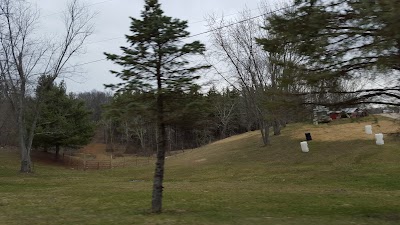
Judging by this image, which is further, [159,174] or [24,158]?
[24,158]

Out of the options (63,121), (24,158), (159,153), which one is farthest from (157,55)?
(63,121)

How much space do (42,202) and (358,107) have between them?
33.2 ft

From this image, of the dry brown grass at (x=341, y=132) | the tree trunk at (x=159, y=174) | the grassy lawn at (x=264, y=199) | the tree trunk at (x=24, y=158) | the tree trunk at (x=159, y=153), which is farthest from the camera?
the dry brown grass at (x=341, y=132)

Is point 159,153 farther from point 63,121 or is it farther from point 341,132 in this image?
point 63,121

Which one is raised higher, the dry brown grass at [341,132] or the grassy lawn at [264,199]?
the dry brown grass at [341,132]

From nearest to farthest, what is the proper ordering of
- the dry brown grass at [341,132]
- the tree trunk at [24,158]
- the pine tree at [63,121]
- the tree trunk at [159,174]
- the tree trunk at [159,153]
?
the tree trunk at [159,153] < the tree trunk at [159,174] < the tree trunk at [24,158] < the dry brown grass at [341,132] < the pine tree at [63,121]

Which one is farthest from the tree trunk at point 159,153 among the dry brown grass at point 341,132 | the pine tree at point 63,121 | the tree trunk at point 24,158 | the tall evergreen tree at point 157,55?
the pine tree at point 63,121

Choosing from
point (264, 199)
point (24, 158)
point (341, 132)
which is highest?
point (341, 132)

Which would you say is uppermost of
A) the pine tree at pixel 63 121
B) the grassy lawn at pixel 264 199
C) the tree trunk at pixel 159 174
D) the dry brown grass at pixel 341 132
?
the pine tree at pixel 63 121

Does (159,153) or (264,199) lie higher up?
(159,153)

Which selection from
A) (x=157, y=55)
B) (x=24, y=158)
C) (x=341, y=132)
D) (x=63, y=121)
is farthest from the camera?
(x=63, y=121)

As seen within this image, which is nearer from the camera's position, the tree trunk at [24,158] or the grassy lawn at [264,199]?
the grassy lawn at [264,199]

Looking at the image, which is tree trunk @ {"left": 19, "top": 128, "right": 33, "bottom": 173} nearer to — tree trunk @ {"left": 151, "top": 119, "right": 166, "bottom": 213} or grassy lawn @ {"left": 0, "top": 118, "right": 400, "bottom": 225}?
grassy lawn @ {"left": 0, "top": 118, "right": 400, "bottom": 225}

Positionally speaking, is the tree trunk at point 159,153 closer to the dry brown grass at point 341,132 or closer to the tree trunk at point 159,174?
the tree trunk at point 159,174
